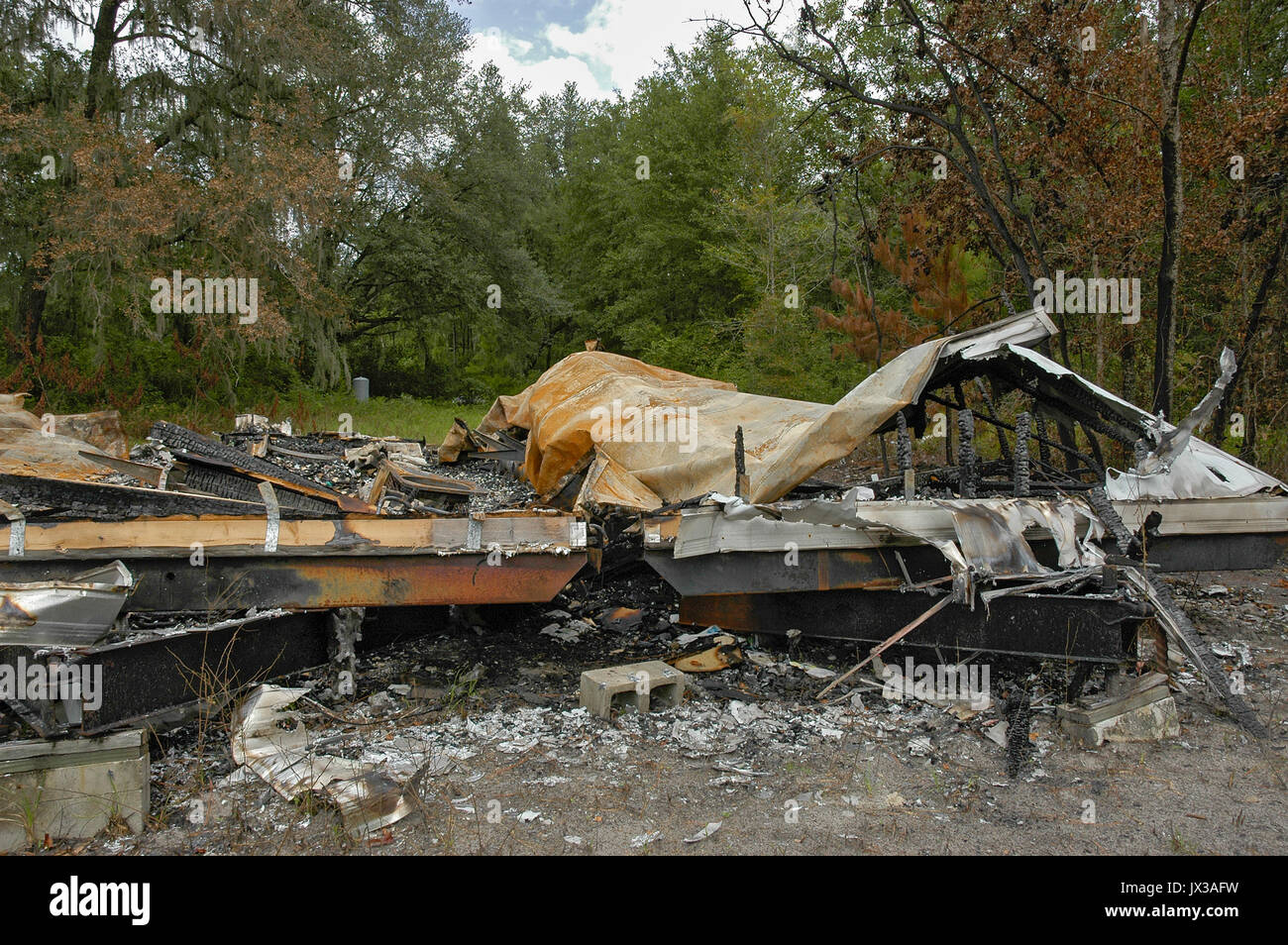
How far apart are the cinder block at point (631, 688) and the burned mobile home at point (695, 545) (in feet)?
1.71

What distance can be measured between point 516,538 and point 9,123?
42.5 feet

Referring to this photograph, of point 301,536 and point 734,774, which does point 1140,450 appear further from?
point 301,536

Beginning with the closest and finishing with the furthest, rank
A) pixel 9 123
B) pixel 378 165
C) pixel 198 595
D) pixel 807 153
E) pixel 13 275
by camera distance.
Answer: pixel 198 595 → pixel 9 123 → pixel 13 275 → pixel 378 165 → pixel 807 153

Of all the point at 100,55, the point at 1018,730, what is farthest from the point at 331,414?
the point at 1018,730

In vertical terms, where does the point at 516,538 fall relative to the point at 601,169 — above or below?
below

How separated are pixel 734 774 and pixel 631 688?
2.56ft

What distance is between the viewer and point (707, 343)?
2023 centimetres

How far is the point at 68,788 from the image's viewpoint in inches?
112

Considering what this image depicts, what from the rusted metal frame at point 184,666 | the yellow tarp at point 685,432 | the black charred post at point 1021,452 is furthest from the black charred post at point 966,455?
the rusted metal frame at point 184,666

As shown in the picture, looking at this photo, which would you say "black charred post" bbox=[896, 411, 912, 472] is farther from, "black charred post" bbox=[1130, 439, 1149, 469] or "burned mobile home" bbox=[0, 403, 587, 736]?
"burned mobile home" bbox=[0, 403, 587, 736]

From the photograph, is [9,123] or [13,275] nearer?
[9,123]

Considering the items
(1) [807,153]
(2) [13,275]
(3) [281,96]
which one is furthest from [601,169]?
(2) [13,275]

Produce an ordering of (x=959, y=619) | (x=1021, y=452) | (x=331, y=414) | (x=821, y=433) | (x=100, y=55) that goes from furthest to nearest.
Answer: (x=331, y=414) < (x=100, y=55) < (x=821, y=433) < (x=1021, y=452) < (x=959, y=619)

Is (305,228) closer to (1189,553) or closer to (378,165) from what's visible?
(378,165)
